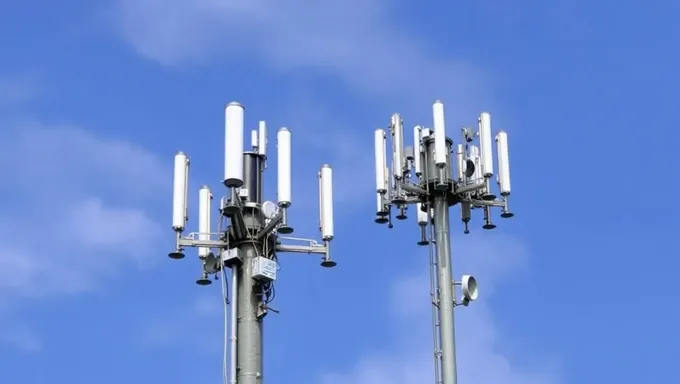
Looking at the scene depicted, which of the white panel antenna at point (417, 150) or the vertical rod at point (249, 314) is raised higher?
the white panel antenna at point (417, 150)

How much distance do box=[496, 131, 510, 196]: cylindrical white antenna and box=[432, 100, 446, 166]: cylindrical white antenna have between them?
245cm

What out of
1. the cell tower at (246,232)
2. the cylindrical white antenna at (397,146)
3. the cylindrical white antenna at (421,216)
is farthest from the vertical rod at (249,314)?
the cylindrical white antenna at (421,216)

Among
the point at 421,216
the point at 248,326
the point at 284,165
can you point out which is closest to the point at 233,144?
the point at 284,165

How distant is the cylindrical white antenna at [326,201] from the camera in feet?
126

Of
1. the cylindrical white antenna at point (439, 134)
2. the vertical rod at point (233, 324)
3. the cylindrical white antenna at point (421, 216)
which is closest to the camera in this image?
the vertical rod at point (233, 324)

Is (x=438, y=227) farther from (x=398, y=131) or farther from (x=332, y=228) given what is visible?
(x=332, y=228)

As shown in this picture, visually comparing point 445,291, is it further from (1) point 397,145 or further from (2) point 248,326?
(2) point 248,326

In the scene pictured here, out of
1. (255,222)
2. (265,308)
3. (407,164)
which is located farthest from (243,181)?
(407,164)

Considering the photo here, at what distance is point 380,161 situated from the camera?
1767 inches

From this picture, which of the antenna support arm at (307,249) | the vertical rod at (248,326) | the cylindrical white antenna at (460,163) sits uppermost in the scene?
the cylindrical white antenna at (460,163)

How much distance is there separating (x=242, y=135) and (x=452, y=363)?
34.6 feet

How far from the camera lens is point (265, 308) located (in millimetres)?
36906

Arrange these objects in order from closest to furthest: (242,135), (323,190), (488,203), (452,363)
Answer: (242,135) → (323,190) → (452,363) → (488,203)

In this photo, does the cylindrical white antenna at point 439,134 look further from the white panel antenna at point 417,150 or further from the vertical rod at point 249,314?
the vertical rod at point 249,314
